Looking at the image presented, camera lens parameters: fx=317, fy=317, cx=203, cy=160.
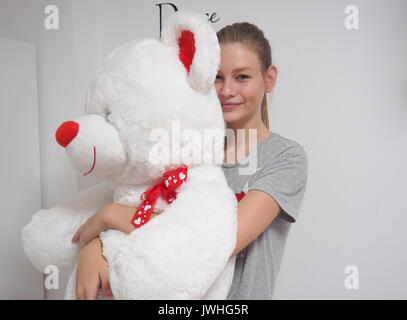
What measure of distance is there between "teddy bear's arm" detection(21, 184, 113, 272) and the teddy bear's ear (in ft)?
1.18

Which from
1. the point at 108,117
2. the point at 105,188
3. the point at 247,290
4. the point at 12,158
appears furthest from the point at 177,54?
the point at 12,158

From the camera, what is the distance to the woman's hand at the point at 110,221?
0.56 m

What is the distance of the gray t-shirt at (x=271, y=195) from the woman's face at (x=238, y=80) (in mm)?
110

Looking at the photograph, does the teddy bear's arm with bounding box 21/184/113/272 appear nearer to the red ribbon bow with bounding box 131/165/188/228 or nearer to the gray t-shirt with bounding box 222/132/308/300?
the red ribbon bow with bounding box 131/165/188/228

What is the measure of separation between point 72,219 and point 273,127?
0.74 meters

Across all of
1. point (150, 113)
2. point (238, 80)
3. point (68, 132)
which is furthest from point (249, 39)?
point (68, 132)

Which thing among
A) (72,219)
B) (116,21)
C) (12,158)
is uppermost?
(116,21)

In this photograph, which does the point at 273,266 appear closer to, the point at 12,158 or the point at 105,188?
the point at 105,188

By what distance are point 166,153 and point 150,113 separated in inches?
2.9

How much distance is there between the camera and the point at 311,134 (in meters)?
1.13

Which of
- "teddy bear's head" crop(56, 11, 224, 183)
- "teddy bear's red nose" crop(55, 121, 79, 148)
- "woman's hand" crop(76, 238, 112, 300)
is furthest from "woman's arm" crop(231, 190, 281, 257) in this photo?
"teddy bear's red nose" crop(55, 121, 79, 148)

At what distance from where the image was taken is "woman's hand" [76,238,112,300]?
528 mm

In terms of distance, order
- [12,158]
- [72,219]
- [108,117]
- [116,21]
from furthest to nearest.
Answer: [116,21] < [12,158] < [72,219] < [108,117]

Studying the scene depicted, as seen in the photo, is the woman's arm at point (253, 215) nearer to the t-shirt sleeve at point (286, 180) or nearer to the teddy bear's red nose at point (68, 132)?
the t-shirt sleeve at point (286, 180)
